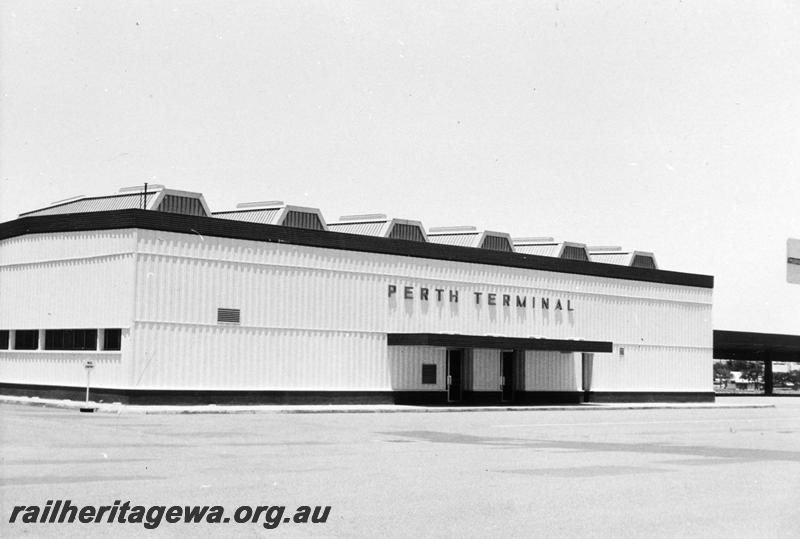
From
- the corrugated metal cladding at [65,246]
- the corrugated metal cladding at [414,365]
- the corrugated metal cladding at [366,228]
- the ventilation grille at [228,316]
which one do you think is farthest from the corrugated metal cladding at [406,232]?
the corrugated metal cladding at [65,246]

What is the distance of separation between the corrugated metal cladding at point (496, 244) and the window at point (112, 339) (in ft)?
64.5

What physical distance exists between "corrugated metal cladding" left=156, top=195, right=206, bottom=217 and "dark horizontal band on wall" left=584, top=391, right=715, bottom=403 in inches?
865

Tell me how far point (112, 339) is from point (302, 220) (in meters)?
10.1

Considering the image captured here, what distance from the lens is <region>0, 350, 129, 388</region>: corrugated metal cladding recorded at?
39.0 metres

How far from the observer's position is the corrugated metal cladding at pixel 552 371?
51.4 metres

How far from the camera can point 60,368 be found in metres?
41.3

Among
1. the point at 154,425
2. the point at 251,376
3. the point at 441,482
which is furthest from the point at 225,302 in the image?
the point at 441,482

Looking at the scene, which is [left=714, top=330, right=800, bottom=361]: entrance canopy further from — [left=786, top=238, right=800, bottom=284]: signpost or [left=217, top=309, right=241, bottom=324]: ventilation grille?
[left=786, top=238, right=800, bottom=284]: signpost

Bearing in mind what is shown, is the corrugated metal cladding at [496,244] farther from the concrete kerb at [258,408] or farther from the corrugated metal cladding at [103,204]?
the corrugated metal cladding at [103,204]

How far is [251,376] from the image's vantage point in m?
41.3

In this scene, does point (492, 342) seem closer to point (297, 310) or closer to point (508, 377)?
point (508, 377)

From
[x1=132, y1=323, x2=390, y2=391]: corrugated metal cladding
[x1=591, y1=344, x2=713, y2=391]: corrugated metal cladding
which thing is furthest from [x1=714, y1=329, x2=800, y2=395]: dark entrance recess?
[x1=132, y1=323, x2=390, y2=391]: corrugated metal cladding

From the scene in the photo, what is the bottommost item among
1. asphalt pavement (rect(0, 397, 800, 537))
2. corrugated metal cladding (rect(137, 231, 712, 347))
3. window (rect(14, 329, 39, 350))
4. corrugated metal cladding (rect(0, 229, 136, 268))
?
asphalt pavement (rect(0, 397, 800, 537))

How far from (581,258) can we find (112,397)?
89.5ft
